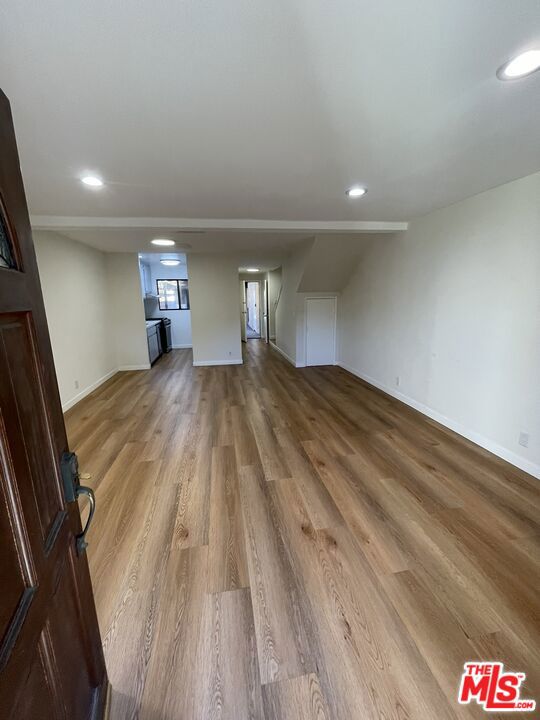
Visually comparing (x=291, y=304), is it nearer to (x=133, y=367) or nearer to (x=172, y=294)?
(x=133, y=367)

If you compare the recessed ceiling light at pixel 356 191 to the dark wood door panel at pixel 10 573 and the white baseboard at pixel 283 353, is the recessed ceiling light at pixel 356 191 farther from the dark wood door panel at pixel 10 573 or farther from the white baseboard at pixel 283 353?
the white baseboard at pixel 283 353

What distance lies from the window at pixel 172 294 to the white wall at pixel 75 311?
2.87 m

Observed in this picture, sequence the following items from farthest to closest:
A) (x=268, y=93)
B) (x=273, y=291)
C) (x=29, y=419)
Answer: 1. (x=273, y=291)
2. (x=268, y=93)
3. (x=29, y=419)

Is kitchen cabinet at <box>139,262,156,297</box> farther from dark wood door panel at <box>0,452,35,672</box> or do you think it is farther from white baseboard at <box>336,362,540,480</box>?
dark wood door panel at <box>0,452,35,672</box>

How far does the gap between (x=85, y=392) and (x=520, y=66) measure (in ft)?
18.3

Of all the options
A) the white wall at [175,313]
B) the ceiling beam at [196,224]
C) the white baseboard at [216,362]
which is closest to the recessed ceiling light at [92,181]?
the ceiling beam at [196,224]

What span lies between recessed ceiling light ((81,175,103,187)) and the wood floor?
237 cm

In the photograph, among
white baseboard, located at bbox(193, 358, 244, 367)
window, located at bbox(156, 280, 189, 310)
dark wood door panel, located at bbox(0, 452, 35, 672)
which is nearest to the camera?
dark wood door panel, located at bbox(0, 452, 35, 672)

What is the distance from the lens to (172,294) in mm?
8750

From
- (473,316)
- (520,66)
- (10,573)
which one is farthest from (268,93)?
(473,316)

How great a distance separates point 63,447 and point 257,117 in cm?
173

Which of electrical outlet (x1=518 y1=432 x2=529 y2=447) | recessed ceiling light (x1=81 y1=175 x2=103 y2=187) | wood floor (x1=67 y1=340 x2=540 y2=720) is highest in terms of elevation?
recessed ceiling light (x1=81 y1=175 x2=103 y2=187)

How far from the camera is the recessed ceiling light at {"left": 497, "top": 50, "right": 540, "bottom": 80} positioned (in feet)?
3.78

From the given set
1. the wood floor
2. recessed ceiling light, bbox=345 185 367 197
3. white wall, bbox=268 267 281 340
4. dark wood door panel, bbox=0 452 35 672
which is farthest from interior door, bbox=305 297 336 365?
dark wood door panel, bbox=0 452 35 672
